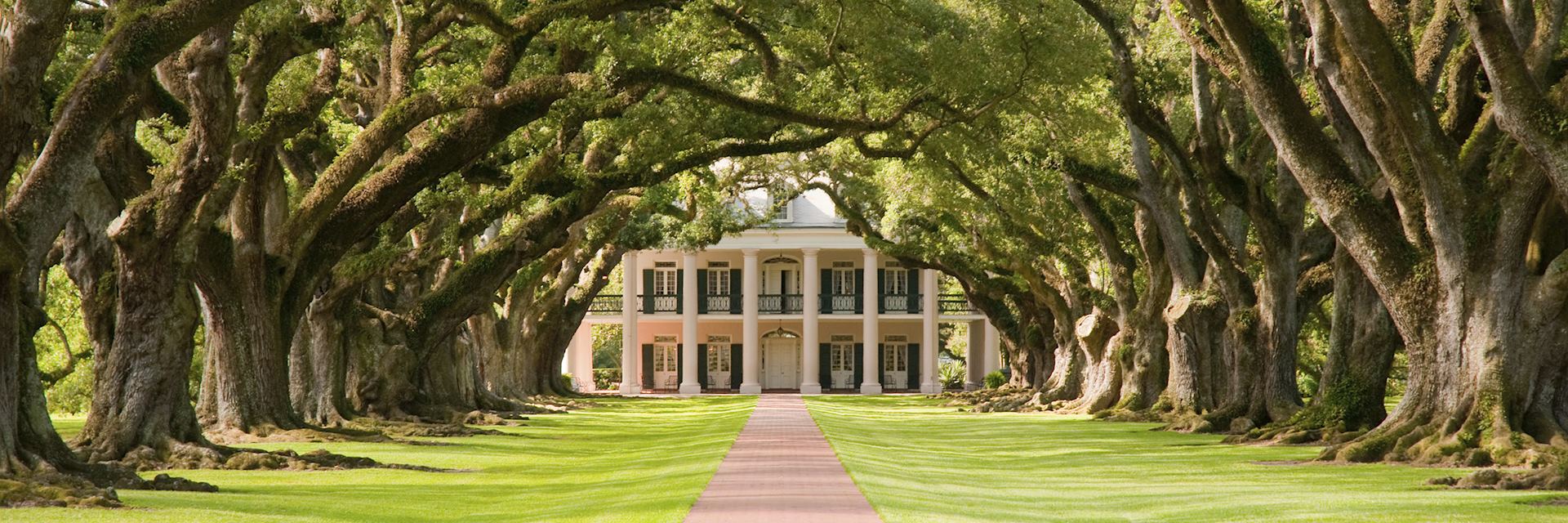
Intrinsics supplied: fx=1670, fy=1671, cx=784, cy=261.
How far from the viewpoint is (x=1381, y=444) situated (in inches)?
687

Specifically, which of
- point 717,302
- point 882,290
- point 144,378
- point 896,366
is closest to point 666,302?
point 717,302

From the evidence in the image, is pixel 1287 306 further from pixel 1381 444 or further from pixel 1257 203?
pixel 1381 444

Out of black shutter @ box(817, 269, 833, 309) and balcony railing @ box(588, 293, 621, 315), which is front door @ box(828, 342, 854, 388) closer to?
black shutter @ box(817, 269, 833, 309)

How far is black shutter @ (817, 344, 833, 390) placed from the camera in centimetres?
6469

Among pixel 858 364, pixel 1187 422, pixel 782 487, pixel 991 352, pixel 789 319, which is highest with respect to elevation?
pixel 789 319

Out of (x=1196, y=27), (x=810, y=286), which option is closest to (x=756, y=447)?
(x=1196, y=27)

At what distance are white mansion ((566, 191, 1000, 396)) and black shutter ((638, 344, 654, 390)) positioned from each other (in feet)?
0.11

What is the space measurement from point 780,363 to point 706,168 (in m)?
38.1

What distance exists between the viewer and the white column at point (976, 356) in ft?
213

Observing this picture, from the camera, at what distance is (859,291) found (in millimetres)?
64500

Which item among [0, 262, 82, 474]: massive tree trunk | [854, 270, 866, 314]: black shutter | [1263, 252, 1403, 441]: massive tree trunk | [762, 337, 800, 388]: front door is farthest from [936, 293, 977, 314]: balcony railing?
[0, 262, 82, 474]: massive tree trunk

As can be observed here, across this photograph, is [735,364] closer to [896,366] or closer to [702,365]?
[702,365]

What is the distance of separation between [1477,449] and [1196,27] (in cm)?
536

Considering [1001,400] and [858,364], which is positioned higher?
[858,364]
